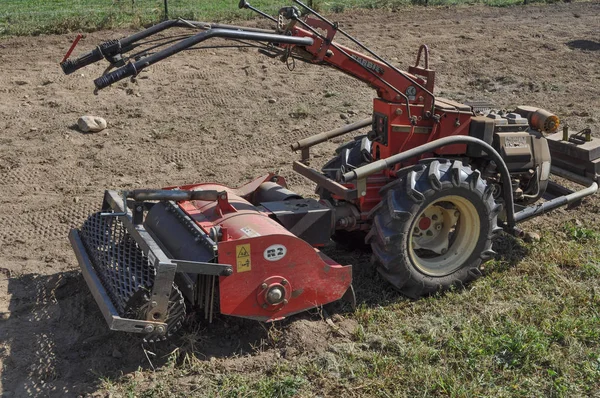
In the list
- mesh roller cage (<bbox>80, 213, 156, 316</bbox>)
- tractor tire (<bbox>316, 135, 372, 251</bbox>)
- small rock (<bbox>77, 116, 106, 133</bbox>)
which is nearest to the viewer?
mesh roller cage (<bbox>80, 213, 156, 316</bbox>)

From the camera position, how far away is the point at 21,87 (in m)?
10.5

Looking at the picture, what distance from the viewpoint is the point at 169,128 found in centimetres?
943

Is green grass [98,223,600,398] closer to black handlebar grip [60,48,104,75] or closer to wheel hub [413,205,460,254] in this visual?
wheel hub [413,205,460,254]

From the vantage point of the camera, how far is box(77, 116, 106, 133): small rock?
9.23 meters

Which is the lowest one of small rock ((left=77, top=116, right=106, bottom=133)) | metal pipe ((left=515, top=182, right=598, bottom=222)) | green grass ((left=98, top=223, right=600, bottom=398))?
green grass ((left=98, top=223, right=600, bottom=398))

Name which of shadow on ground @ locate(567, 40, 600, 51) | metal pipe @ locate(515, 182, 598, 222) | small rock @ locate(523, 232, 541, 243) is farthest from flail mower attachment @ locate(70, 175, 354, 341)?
shadow on ground @ locate(567, 40, 600, 51)

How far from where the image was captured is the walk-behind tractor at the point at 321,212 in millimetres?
4723

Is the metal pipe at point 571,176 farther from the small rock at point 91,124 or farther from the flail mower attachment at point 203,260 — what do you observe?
the small rock at point 91,124

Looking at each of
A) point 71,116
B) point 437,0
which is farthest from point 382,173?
point 437,0

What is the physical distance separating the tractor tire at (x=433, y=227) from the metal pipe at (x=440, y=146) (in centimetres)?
13

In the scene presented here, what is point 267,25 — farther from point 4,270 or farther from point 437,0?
point 4,270

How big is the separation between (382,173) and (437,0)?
496 inches

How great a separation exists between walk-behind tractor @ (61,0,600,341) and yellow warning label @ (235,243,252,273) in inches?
0.5

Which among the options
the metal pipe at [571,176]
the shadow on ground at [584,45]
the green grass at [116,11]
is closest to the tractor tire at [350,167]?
the metal pipe at [571,176]
